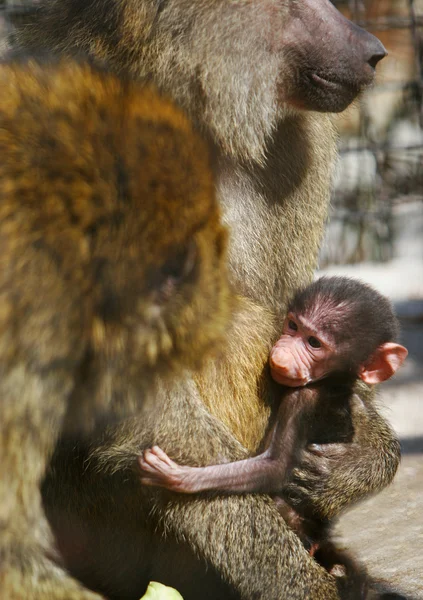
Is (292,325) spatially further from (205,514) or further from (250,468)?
(205,514)

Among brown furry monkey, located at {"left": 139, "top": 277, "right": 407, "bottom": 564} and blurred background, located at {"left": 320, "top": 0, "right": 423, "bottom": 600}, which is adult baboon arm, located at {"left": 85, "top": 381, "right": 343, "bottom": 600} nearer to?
brown furry monkey, located at {"left": 139, "top": 277, "right": 407, "bottom": 564}

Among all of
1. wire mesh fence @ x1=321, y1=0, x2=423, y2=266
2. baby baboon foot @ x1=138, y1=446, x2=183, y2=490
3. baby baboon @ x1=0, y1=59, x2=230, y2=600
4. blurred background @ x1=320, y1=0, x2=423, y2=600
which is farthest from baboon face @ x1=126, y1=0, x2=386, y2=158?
wire mesh fence @ x1=321, y1=0, x2=423, y2=266

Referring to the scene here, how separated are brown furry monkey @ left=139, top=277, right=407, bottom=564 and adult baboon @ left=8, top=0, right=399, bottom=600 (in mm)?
65

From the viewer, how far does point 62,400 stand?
2.09 metres

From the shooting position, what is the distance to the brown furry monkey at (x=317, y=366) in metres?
3.14

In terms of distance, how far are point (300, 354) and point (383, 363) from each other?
0.39 meters

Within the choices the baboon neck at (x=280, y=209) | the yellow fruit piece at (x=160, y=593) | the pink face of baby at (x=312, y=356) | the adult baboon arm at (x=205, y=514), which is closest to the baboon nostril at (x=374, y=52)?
the baboon neck at (x=280, y=209)

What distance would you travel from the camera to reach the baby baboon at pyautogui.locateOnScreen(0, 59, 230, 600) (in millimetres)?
2004

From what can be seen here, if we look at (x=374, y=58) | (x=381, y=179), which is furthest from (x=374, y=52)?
(x=381, y=179)

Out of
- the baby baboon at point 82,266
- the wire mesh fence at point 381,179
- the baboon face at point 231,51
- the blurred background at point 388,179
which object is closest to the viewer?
the baby baboon at point 82,266

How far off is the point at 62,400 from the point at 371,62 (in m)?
1.85

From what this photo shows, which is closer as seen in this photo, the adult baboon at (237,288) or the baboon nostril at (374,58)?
the adult baboon at (237,288)

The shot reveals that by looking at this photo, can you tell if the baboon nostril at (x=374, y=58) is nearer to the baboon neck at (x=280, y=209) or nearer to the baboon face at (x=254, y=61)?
the baboon face at (x=254, y=61)

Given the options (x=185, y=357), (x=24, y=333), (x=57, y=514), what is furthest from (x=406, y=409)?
(x=24, y=333)
